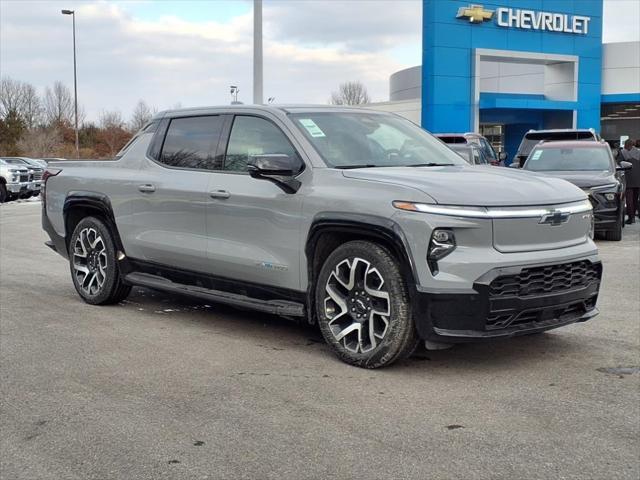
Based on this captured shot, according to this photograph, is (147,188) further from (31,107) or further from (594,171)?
(31,107)

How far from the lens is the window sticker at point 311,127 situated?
18.4 feet

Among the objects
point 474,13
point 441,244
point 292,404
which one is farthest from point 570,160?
point 474,13

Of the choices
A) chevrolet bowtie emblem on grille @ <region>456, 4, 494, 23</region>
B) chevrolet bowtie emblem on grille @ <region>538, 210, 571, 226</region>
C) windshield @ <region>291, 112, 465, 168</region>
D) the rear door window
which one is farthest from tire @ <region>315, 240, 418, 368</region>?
chevrolet bowtie emblem on grille @ <region>456, 4, 494, 23</region>

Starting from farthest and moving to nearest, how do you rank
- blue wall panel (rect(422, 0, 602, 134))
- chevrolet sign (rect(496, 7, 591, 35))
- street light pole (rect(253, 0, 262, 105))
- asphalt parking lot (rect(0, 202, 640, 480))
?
chevrolet sign (rect(496, 7, 591, 35)) < blue wall panel (rect(422, 0, 602, 134)) < street light pole (rect(253, 0, 262, 105)) < asphalt parking lot (rect(0, 202, 640, 480))

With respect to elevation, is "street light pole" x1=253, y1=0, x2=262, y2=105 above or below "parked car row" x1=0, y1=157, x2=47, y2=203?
above

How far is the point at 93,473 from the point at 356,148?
3.13m

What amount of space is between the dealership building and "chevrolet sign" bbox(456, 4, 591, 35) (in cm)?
4

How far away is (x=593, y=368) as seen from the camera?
16.6ft

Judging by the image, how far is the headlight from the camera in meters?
4.54

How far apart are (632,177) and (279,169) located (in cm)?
1227

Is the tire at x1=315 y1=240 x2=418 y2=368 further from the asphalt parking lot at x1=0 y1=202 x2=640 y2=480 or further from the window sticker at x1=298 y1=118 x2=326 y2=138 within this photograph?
the window sticker at x1=298 y1=118 x2=326 y2=138

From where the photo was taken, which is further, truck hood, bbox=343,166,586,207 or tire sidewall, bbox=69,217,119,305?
tire sidewall, bbox=69,217,119,305

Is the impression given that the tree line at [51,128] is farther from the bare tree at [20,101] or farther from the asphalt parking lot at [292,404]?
the asphalt parking lot at [292,404]

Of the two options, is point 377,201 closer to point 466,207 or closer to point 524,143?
point 466,207
